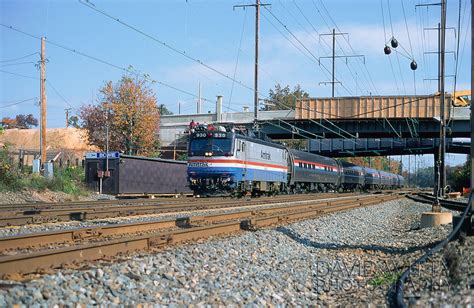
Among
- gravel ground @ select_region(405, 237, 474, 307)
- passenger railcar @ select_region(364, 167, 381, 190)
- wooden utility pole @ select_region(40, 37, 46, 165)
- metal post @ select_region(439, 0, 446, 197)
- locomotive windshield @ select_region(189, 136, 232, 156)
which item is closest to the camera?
gravel ground @ select_region(405, 237, 474, 307)

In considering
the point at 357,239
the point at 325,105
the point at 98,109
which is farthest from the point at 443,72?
the point at 98,109

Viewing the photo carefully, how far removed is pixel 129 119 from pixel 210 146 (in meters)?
30.4

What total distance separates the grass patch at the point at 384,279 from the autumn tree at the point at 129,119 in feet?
149

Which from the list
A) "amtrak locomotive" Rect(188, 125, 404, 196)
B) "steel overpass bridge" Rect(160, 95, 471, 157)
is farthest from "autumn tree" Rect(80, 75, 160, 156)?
"amtrak locomotive" Rect(188, 125, 404, 196)

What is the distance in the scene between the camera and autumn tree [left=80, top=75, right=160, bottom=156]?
177 ft

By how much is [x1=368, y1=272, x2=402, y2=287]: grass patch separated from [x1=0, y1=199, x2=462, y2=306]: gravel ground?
21 millimetres

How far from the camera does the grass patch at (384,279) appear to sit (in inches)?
294

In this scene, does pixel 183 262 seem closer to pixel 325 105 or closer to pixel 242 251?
pixel 242 251

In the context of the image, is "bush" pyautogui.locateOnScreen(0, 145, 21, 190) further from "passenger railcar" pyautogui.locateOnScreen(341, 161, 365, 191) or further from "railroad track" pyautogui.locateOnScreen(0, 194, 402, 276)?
"passenger railcar" pyautogui.locateOnScreen(341, 161, 365, 191)

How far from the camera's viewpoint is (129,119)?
177 ft

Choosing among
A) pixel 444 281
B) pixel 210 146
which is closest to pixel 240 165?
pixel 210 146

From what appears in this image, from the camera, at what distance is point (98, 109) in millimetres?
A: 59906

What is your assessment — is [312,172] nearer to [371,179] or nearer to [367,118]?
[367,118]

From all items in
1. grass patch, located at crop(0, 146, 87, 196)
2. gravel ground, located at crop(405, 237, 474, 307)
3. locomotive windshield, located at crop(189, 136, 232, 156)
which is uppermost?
locomotive windshield, located at crop(189, 136, 232, 156)
